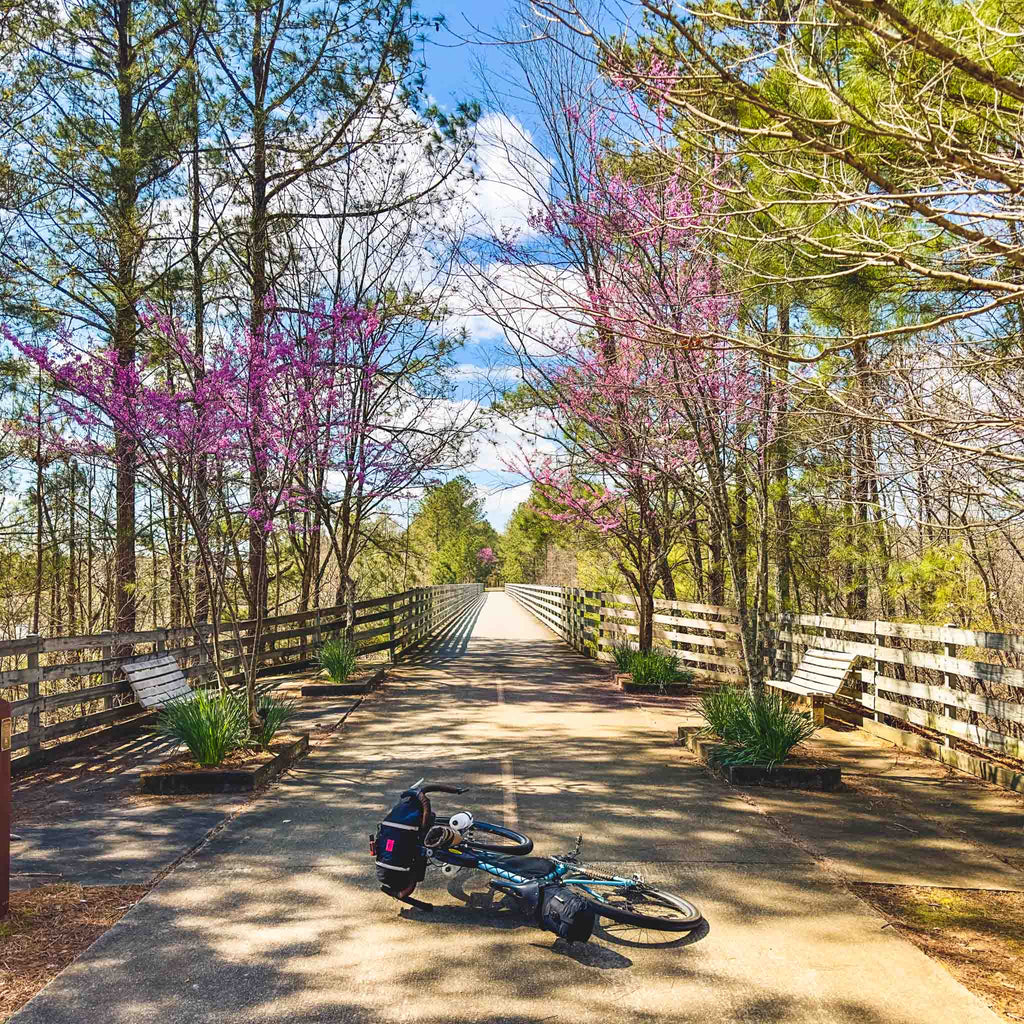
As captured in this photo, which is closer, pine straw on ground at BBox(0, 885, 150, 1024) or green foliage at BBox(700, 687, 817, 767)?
pine straw on ground at BBox(0, 885, 150, 1024)

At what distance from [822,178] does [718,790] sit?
4762 mm

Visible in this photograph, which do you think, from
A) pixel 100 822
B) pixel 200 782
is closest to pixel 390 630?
pixel 200 782

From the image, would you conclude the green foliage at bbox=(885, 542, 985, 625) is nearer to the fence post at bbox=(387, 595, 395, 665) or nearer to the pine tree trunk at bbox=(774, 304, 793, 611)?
the pine tree trunk at bbox=(774, 304, 793, 611)

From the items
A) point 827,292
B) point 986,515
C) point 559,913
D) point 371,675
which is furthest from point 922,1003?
point 371,675

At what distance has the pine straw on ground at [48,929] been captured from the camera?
10.9 feet

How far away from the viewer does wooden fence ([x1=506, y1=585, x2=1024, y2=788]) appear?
6723mm

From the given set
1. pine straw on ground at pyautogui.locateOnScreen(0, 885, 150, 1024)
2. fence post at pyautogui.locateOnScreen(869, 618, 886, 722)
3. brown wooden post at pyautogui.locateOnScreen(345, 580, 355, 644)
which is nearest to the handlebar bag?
pine straw on ground at pyautogui.locateOnScreen(0, 885, 150, 1024)

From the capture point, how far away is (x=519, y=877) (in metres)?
3.97

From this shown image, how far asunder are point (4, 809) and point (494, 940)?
2577 millimetres

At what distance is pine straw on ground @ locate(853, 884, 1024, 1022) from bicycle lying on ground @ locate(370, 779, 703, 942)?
1073 mm

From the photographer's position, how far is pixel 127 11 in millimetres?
12906

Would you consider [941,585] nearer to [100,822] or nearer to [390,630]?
[100,822]

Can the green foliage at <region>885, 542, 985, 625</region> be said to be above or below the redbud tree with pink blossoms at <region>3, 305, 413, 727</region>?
below

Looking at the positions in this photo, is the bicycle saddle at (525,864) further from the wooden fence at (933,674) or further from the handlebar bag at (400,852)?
the wooden fence at (933,674)
